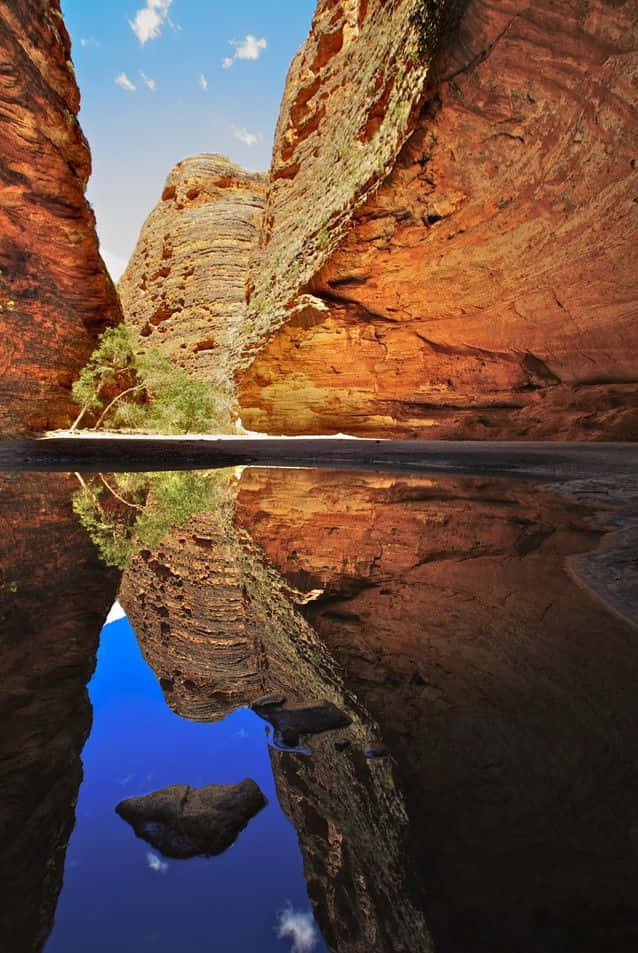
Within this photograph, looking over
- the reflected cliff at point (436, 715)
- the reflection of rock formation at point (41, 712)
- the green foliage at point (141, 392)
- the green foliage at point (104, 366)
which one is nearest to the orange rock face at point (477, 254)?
the green foliage at point (141, 392)

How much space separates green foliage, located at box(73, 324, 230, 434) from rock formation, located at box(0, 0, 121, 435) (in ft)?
4.03

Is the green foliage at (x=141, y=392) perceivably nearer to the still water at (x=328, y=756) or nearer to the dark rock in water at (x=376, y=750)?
the still water at (x=328, y=756)

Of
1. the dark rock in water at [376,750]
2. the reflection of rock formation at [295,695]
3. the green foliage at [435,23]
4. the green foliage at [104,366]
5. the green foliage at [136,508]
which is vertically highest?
the green foliage at [435,23]

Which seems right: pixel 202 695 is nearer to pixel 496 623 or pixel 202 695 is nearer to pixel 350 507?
pixel 496 623

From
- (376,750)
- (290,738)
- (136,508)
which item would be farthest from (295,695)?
(136,508)

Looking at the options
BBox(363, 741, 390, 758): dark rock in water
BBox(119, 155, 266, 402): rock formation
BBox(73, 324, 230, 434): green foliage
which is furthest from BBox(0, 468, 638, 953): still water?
BBox(119, 155, 266, 402): rock formation

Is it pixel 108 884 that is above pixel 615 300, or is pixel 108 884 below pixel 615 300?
below

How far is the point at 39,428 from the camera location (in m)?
21.7

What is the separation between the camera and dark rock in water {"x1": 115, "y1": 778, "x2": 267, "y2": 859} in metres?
1.02

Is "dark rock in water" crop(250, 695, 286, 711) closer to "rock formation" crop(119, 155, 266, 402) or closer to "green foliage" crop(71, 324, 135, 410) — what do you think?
"green foliage" crop(71, 324, 135, 410)

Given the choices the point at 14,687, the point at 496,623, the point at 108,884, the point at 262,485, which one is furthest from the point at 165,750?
the point at 262,485

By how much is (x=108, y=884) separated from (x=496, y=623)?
5.71ft

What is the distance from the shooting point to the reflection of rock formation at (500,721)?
2.81ft

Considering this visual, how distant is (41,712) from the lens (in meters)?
1.39
